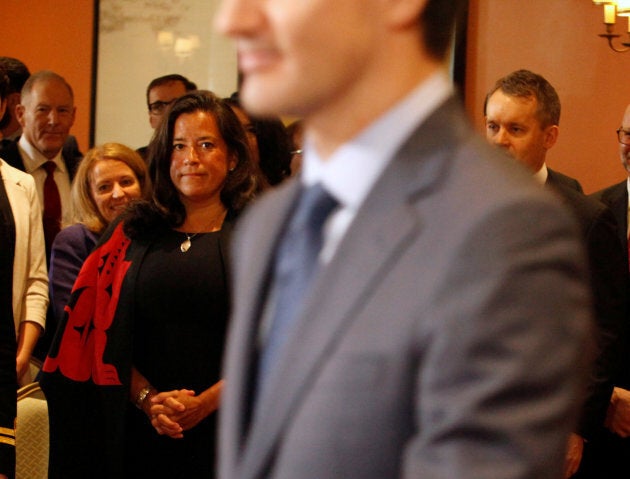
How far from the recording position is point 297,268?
91 cm

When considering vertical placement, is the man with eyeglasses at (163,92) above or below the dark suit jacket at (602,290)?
above

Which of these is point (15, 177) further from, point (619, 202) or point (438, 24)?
point (438, 24)

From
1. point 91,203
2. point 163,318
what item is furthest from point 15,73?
point 163,318

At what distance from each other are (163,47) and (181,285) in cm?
354

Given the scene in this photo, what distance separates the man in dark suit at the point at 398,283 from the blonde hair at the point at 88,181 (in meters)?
2.79

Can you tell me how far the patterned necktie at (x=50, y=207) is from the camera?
4.17 meters

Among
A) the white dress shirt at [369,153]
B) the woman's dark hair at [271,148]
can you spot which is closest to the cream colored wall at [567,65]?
the woman's dark hair at [271,148]

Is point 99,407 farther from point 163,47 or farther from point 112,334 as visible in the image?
point 163,47

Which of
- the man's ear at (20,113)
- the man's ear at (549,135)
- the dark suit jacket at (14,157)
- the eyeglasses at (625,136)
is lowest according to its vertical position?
the dark suit jacket at (14,157)

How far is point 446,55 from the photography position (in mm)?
925

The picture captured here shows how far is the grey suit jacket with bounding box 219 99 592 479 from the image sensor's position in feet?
2.44

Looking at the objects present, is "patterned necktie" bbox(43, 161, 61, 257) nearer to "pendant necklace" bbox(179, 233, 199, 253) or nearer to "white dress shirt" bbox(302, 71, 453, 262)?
"pendant necklace" bbox(179, 233, 199, 253)

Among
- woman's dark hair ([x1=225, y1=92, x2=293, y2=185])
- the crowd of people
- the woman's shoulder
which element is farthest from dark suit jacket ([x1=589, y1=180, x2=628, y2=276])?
the crowd of people

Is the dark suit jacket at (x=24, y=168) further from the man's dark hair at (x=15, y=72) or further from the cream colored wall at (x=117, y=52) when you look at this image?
the cream colored wall at (x=117, y=52)
